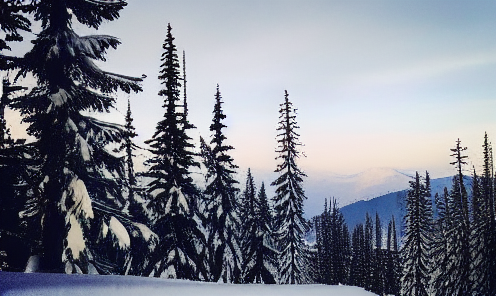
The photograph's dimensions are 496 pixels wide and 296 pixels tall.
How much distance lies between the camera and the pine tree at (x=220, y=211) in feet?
83.1

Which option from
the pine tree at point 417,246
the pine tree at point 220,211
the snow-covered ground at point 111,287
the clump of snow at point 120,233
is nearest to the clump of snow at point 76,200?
the clump of snow at point 120,233

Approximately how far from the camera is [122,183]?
10.3 metres

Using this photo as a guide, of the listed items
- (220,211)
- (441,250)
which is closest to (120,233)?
(220,211)

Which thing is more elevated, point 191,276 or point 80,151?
point 80,151

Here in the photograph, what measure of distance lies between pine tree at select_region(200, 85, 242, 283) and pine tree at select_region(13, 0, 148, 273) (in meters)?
15.5

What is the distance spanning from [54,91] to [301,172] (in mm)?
23884

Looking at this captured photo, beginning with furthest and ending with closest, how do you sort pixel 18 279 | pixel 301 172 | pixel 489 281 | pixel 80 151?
pixel 301 172
pixel 80 151
pixel 489 281
pixel 18 279

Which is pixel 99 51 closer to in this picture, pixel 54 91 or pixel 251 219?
pixel 54 91

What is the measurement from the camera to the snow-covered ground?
2682 mm

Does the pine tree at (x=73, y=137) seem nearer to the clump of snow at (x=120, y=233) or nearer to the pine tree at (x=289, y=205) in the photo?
the clump of snow at (x=120, y=233)

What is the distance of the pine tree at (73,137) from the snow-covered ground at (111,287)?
19.3 feet

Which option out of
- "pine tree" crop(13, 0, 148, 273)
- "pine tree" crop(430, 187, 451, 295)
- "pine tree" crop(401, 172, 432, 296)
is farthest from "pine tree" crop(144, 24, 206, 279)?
"pine tree" crop(401, 172, 432, 296)

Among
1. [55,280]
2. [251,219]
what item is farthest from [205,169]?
[55,280]

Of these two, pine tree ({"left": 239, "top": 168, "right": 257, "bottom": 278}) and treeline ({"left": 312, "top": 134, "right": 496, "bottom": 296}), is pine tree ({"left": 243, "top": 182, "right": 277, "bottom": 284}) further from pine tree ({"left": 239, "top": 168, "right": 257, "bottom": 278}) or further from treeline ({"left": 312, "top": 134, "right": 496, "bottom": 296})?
treeline ({"left": 312, "top": 134, "right": 496, "bottom": 296})
